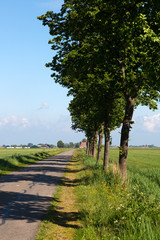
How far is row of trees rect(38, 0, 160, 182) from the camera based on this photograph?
863 cm

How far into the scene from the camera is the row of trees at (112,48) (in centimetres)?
863

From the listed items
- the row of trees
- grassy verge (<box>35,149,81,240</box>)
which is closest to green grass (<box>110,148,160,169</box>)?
the row of trees

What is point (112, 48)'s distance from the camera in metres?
12.2

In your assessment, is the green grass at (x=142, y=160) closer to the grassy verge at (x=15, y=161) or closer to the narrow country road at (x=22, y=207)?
the grassy verge at (x=15, y=161)

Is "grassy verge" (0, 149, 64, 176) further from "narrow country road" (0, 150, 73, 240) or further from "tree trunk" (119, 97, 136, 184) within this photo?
"tree trunk" (119, 97, 136, 184)

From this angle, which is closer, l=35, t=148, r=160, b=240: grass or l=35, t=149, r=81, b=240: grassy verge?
l=35, t=148, r=160, b=240: grass

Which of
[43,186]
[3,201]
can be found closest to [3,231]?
[3,201]

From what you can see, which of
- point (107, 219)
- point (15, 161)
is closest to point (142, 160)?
point (15, 161)

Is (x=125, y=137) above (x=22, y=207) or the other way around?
above

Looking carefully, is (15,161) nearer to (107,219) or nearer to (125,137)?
(125,137)

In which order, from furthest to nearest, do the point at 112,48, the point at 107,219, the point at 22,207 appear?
1. the point at 112,48
2. the point at 22,207
3. the point at 107,219

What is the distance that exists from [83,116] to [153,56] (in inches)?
893

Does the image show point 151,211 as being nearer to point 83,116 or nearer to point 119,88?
point 119,88

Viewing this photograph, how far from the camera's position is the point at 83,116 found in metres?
31.1
